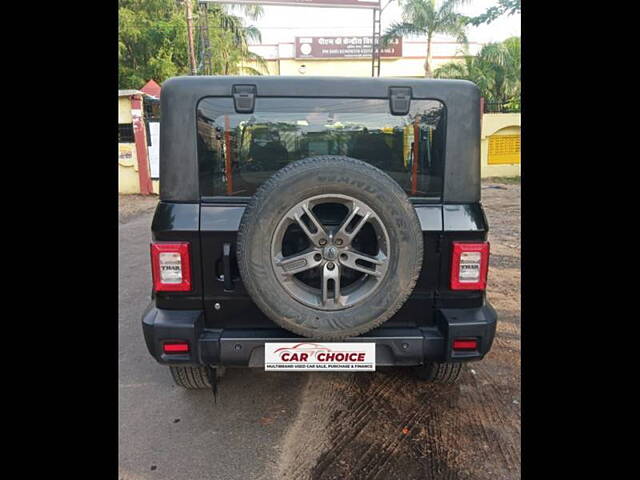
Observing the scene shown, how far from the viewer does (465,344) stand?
2.25 metres

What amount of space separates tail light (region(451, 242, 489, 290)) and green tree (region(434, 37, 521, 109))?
685 inches

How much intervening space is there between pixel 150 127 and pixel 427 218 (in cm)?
1026

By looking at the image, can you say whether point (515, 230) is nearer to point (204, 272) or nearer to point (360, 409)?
point (360, 409)

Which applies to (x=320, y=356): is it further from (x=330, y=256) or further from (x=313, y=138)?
(x=313, y=138)

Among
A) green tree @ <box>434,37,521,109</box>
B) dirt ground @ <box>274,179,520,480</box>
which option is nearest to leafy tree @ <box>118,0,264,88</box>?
green tree @ <box>434,37,521,109</box>

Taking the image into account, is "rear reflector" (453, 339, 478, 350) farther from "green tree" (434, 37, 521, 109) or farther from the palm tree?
"green tree" (434, 37, 521, 109)

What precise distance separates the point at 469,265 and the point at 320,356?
0.91 metres

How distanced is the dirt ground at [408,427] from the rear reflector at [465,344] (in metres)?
0.56

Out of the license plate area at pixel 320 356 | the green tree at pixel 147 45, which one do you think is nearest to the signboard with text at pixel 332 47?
the green tree at pixel 147 45

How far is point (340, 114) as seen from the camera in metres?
2.25

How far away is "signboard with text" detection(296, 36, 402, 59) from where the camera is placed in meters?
24.9

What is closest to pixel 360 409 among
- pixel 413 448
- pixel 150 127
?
pixel 413 448

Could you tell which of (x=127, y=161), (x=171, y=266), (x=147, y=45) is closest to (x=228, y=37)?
(x=147, y=45)

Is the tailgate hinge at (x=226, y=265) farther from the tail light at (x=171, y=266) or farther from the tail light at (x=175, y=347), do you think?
the tail light at (x=175, y=347)
